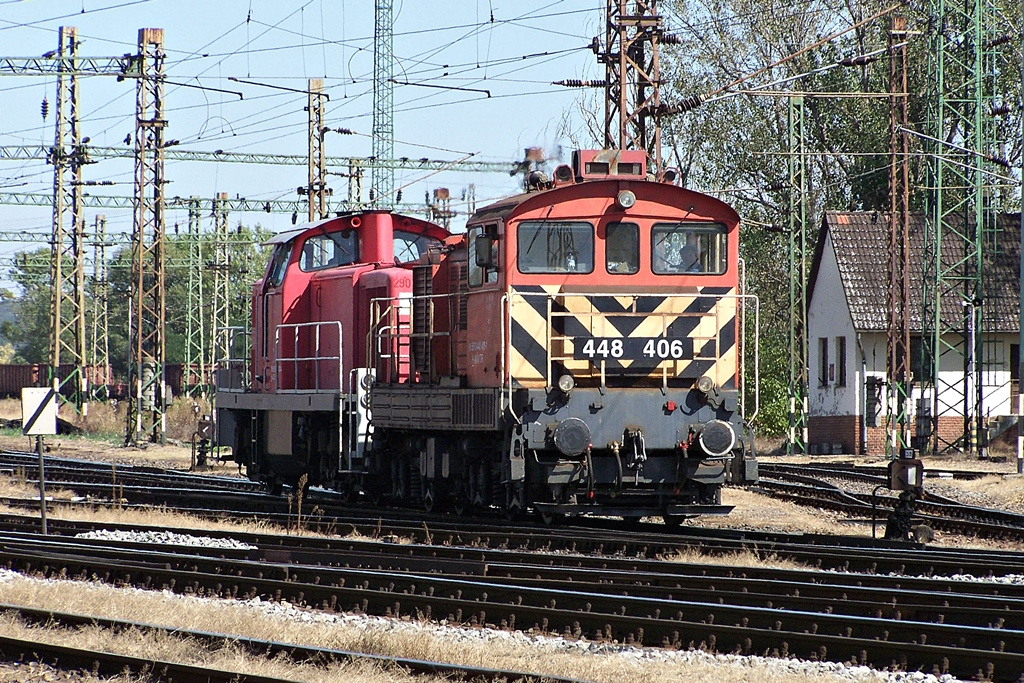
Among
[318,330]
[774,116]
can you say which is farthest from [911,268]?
[318,330]

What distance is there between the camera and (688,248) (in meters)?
13.1

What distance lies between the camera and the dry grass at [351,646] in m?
6.88

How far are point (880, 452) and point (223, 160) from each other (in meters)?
38.0

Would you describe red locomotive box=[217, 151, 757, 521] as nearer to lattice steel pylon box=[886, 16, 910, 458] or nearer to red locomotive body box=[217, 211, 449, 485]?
red locomotive body box=[217, 211, 449, 485]

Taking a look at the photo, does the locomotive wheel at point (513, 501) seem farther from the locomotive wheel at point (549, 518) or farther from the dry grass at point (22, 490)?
the dry grass at point (22, 490)

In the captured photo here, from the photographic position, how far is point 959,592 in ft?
29.8

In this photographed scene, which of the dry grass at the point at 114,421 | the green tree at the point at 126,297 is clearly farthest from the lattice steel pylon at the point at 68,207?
the green tree at the point at 126,297

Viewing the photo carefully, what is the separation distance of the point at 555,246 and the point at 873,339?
2212 centimetres

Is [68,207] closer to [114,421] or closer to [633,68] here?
[114,421]

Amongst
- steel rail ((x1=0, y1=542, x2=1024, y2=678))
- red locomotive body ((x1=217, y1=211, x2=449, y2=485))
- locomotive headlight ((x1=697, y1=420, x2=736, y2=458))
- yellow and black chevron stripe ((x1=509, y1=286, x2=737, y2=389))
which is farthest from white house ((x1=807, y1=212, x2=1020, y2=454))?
steel rail ((x1=0, y1=542, x2=1024, y2=678))

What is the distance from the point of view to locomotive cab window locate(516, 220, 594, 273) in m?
12.9

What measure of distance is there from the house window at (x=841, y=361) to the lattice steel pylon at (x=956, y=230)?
224 cm

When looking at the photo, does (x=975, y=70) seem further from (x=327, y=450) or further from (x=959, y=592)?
(x=959, y=592)

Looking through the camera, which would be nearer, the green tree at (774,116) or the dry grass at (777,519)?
the dry grass at (777,519)
